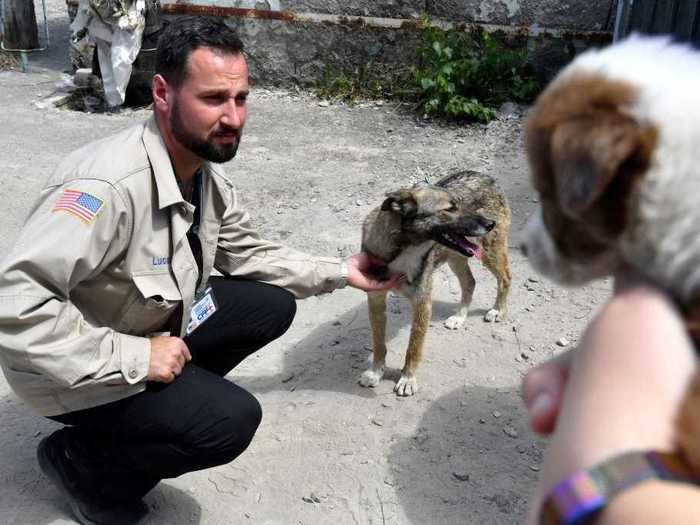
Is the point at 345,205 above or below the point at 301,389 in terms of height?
above

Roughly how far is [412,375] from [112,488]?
1770 mm

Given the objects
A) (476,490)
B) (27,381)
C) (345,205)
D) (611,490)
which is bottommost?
(476,490)

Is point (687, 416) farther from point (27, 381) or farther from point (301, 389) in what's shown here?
point (301, 389)

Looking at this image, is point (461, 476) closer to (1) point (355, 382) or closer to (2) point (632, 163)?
(1) point (355, 382)

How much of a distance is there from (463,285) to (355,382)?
1135 millimetres

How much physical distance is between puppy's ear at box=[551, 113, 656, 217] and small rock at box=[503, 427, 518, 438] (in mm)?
2586

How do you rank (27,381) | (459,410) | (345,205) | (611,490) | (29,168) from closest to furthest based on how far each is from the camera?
(611,490), (27,381), (459,410), (345,205), (29,168)

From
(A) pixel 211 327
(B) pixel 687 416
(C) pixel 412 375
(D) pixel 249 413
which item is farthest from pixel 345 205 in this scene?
(B) pixel 687 416

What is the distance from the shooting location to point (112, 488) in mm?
2975

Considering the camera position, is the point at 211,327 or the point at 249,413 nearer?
the point at 249,413

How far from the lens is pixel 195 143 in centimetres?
299

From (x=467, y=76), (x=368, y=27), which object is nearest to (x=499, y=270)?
(x=467, y=76)

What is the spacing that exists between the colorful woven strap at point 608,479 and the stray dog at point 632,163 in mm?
27

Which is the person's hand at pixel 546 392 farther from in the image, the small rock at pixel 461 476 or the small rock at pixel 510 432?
the small rock at pixel 510 432
